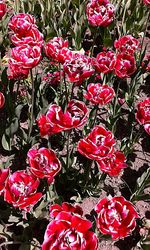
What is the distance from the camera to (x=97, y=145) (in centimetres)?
177

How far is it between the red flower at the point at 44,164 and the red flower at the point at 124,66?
911 millimetres

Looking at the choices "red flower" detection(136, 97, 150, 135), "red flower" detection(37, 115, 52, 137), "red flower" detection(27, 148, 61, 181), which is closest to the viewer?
"red flower" detection(27, 148, 61, 181)

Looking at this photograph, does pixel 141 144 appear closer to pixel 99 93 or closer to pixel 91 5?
pixel 99 93

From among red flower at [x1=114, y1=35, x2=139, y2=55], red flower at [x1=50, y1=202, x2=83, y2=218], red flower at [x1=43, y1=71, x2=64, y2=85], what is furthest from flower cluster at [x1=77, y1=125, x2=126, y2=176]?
red flower at [x1=43, y1=71, x2=64, y2=85]

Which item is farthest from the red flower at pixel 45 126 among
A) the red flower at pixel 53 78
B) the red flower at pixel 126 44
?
the red flower at pixel 53 78

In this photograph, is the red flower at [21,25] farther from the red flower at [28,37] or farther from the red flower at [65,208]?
the red flower at [65,208]

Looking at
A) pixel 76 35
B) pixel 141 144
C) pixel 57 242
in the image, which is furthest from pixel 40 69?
pixel 57 242

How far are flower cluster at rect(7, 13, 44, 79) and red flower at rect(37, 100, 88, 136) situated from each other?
1.07ft

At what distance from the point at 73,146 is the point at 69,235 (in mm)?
1046

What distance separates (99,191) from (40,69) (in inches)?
60.7

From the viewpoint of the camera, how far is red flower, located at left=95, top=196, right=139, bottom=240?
5.27ft

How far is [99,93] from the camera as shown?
87.9 inches

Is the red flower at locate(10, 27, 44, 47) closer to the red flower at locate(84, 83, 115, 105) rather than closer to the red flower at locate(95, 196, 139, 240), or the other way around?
the red flower at locate(84, 83, 115, 105)

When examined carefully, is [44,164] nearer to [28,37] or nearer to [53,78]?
[28,37]
